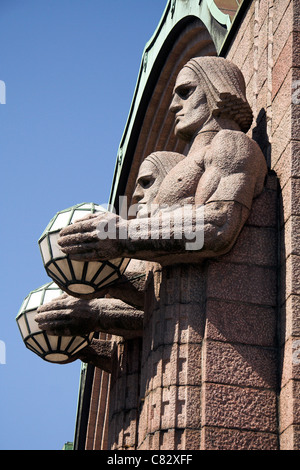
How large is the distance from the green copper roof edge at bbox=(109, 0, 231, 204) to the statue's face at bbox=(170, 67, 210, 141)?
220 centimetres

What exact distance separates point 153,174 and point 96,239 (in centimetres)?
175

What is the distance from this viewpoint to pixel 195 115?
32.1ft

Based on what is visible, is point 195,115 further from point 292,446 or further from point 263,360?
point 292,446

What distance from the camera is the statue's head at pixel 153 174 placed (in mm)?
10312

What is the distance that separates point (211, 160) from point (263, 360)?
5.33 ft

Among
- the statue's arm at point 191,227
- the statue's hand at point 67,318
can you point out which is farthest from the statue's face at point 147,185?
the statue's arm at point 191,227

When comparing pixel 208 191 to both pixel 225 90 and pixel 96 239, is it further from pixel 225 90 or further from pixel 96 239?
pixel 225 90

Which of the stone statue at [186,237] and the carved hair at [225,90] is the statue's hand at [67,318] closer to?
the stone statue at [186,237]

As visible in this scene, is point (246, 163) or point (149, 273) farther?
point (149, 273)

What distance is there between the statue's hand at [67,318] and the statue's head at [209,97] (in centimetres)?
186

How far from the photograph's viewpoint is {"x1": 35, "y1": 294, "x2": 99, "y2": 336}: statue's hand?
412 inches

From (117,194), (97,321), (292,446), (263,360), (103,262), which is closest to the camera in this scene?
(292,446)

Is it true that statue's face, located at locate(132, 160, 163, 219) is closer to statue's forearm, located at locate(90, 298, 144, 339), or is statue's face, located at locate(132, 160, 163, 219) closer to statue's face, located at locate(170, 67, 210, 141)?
statue's face, located at locate(170, 67, 210, 141)
